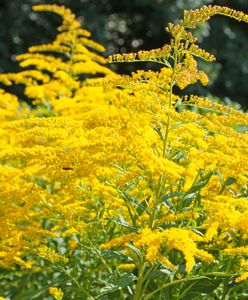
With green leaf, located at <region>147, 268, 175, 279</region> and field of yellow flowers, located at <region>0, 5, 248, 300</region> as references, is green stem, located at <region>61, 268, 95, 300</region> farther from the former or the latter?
green leaf, located at <region>147, 268, 175, 279</region>

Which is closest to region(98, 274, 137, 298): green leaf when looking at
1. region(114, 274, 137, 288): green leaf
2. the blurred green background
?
region(114, 274, 137, 288): green leaf

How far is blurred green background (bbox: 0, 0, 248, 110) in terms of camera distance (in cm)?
1449

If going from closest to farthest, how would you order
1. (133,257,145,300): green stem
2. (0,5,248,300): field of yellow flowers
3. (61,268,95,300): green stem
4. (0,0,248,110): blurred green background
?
(0,5,248,300): field of yellow flowers
(133,257,145,300): green stem
(61,268,95,300): green stem
(0,0,248,110): blurred green background

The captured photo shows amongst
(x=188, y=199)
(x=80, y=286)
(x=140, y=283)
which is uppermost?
(x=188, y=199)

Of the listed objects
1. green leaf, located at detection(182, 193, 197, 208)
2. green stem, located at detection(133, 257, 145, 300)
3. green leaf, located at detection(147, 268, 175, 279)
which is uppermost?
green leaf, located at detection(182, 193, 197, 208)

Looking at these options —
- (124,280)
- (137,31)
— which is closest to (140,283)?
(124,280)

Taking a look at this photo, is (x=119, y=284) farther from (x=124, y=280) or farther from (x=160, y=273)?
(x=160, y=273)

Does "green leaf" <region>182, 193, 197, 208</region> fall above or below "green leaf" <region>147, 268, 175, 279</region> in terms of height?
above

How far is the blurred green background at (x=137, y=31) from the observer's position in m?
14.5

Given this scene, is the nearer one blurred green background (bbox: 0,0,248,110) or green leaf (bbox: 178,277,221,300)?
green leaf (bbox: 178,277,221,300)

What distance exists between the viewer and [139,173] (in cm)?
348

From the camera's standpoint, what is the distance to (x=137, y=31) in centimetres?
1580

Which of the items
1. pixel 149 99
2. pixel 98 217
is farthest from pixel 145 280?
pixel 149 99

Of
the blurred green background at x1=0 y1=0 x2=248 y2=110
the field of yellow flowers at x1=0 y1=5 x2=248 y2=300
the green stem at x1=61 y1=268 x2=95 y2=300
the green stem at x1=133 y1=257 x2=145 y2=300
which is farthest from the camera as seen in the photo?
the blurred green background at x1=0 y1=0 x2=248 y2=110
